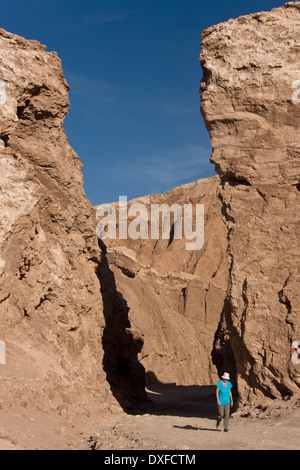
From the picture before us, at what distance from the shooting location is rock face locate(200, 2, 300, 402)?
9023 millimetres

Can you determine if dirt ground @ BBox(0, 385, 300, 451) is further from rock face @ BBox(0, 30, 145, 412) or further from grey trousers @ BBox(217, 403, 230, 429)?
rock face @ BBox(0, 30, 145, 412)

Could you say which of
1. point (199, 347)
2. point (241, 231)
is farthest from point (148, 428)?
point (199, 347)

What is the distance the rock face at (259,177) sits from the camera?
9.02 meters

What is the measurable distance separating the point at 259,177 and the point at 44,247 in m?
4.36

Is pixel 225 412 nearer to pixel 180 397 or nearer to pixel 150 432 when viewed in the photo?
pixel 150 432

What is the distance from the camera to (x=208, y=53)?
1027cm

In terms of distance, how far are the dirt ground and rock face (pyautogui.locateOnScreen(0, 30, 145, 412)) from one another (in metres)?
0.54

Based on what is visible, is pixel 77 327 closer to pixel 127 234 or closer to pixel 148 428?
pixel 148 428

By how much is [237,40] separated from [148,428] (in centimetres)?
726

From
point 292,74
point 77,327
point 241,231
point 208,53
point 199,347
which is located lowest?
point 199,347

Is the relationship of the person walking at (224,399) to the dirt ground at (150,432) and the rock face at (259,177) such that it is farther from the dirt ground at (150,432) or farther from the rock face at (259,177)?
the rock face at (259,177)

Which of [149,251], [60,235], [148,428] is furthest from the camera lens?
[149,251]

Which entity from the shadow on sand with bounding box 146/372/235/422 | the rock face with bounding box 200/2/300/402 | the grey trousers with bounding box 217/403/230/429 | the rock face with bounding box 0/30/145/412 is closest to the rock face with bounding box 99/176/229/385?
the shadow on sand with bounding box 146/372/235/422

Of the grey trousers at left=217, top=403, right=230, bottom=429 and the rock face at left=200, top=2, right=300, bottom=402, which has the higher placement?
the rock face at left=200, top=2, right=300, bottom=402
